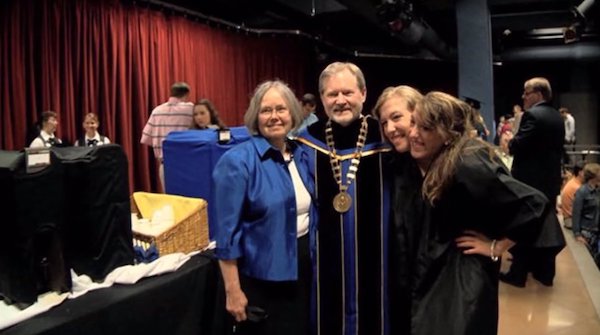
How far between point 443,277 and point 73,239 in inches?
41.8

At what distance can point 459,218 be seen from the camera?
1504 millimetres

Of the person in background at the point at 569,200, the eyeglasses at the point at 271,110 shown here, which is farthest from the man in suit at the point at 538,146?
the eyeglasses at the point at 271,110

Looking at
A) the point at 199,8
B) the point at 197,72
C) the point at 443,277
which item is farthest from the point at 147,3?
the point at 443,277

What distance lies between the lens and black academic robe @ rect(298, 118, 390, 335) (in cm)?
169

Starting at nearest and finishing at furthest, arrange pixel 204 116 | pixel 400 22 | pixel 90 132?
pixel 204 116 → pixel 90 132 → pixel 400 22

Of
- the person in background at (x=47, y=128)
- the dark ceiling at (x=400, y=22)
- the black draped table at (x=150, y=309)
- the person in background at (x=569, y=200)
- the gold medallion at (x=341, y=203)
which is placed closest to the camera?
the black draped table at (x=150, y=309)

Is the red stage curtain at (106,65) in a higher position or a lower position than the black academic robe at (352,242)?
higher

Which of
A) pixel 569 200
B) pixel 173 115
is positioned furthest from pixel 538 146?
pixel 173 115

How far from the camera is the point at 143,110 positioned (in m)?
5.66

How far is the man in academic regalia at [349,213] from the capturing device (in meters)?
1.68

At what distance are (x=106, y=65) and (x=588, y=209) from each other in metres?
4.75

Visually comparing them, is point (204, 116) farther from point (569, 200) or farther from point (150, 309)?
point (569, 200)

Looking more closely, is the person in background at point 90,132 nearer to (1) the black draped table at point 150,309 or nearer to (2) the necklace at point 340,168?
(1) the black draped table at point 150,309

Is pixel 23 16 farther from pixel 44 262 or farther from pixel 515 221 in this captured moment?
pixel 515 221
